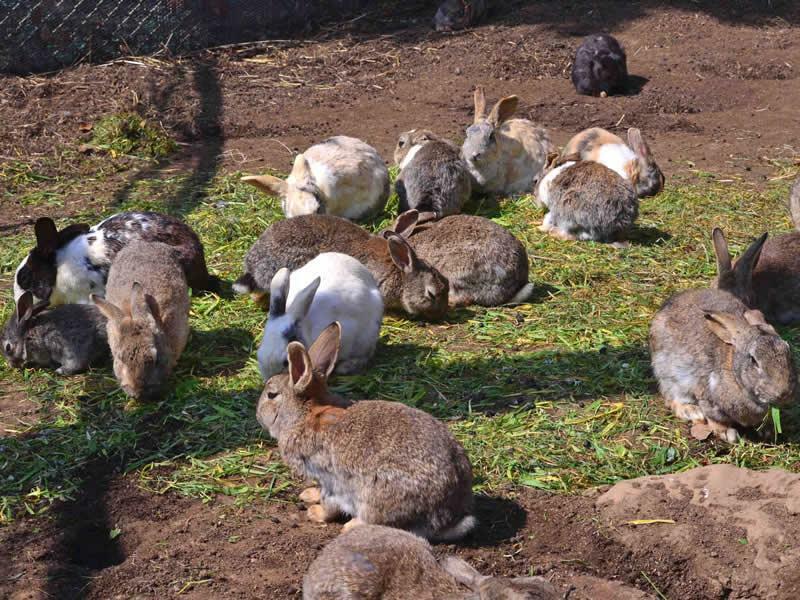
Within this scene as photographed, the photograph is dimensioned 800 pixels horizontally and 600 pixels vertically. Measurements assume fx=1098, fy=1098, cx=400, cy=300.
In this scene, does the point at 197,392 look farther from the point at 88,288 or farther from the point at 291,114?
the point at 291,114

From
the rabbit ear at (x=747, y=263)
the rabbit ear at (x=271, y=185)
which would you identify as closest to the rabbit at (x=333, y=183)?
the rabbit ear at (x=271, y=185)

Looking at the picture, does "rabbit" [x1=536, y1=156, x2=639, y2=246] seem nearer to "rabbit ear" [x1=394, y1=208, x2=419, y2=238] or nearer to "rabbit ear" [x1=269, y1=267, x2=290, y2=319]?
"rabbit ear" [x1=394, y1=208, x2=419, y2=238]

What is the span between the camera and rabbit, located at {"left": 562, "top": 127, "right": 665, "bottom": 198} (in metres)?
8.14

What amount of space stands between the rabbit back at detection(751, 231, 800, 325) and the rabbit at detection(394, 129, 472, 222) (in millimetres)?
2230

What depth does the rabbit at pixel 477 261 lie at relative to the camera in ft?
20.6

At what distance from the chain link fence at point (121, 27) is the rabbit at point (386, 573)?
899cm

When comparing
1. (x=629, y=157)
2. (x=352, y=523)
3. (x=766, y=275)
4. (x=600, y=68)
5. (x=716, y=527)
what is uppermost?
(x=600, y=68)

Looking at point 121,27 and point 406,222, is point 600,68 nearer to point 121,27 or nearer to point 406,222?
point 406,222

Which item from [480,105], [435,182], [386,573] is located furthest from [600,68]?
[386,573]

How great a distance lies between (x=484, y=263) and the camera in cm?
629

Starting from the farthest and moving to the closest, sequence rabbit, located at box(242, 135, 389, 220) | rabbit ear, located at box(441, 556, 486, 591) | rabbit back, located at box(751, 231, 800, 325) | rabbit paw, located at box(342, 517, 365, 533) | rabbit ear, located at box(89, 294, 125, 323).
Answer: rabbit, located at box(242, 135, 389, 220)
rabbit back, located at box(751, 231, 800, 325)
rabbit ear, located at box(89, 294, 125, 323)
rabbit paw, located at box(342, 517, 365, 533)
rabbit ear, located at box(441, 556, 486, 591)

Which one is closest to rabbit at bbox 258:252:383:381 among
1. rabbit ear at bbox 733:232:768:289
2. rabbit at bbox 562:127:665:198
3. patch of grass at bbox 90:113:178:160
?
rabbit ear at bbox 733:232:768:289

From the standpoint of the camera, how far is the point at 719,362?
4844mm

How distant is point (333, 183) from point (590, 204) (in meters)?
1.74
